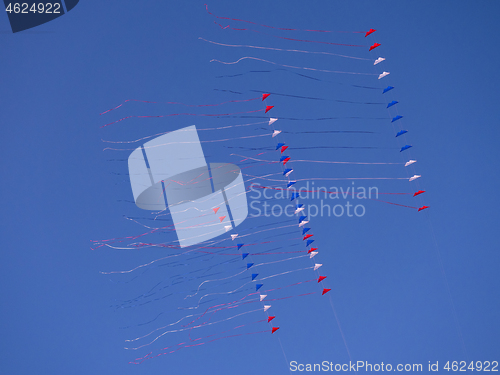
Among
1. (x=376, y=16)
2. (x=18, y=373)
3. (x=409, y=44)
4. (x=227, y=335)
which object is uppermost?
(x=376, y=16)

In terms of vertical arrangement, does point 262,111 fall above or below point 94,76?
below

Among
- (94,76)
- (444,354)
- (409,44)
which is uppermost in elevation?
(94,76)

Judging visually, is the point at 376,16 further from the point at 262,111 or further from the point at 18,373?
the point at 18,373

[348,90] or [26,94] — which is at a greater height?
[26,94]

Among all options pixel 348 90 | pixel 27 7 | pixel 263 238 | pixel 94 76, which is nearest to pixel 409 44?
pixel 348 90

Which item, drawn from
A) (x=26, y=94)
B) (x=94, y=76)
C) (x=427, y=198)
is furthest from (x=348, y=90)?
(x=26, y=94)

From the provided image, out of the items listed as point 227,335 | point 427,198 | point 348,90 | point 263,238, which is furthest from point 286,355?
point 348,90

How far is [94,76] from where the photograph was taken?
4.28 ft

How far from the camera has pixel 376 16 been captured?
131 centimetres

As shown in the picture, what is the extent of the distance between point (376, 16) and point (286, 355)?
1.54 m

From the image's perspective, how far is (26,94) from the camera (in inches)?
51.8

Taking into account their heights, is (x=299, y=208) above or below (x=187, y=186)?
below

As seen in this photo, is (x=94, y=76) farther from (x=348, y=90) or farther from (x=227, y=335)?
(x=227, y=335)

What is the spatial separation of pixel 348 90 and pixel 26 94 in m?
1.40
